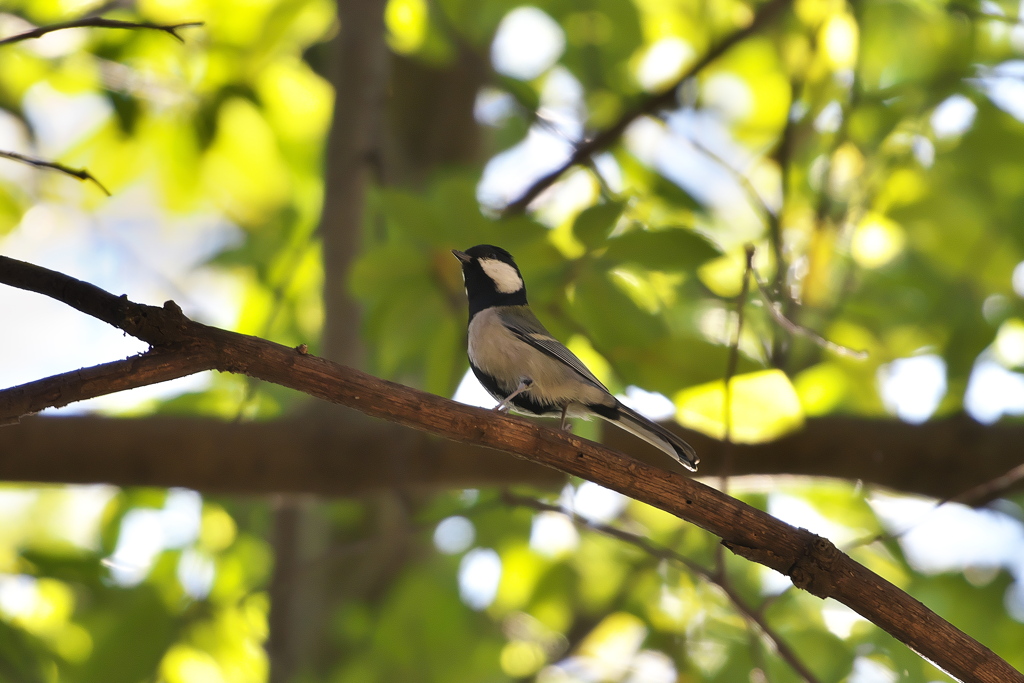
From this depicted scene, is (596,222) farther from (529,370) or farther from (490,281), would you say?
(490,281)

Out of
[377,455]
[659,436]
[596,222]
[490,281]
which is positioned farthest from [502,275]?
[377,455]

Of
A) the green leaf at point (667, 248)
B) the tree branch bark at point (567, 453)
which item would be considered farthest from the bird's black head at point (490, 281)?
the tree branch bark at point (567, 453)

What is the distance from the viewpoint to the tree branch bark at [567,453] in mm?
1722

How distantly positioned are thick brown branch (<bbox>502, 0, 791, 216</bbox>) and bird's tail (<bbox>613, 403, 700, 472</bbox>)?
121cm

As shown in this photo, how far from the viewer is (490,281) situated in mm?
3014

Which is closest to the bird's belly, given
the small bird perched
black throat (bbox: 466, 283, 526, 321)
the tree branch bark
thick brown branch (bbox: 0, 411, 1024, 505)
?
the small bird perched

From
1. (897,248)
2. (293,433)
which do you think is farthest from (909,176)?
(293,433)

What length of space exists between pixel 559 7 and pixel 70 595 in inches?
131

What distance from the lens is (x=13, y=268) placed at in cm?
171

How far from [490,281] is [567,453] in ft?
4.27

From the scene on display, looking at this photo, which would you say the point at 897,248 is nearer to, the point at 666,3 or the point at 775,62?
the point at 775,62

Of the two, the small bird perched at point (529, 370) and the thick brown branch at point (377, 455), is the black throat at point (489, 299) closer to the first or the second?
the small bird perched at point (529, 370)

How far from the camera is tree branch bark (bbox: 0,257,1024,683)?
5.65 feet

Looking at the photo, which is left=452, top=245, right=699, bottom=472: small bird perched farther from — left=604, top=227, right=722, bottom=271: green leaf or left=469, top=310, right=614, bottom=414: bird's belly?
left=604, top=227, right=722, bottom=271: green leaf
